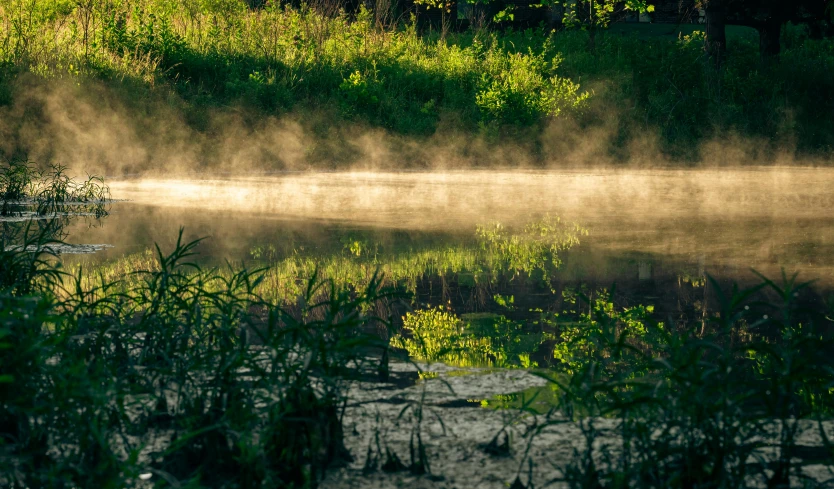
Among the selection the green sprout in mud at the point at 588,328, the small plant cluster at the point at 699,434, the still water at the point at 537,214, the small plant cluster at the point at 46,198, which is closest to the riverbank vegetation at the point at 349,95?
the still water at the point at 537,214

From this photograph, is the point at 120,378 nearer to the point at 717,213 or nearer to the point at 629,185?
the point at 717,213

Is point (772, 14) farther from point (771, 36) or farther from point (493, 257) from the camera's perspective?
point (493, 257)

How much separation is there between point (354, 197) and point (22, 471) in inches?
416

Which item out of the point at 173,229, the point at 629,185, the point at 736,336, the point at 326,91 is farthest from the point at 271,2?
the point at 736,336

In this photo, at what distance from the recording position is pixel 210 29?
21609 mm

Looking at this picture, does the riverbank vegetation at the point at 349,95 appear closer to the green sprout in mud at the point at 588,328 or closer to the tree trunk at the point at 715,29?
the tree trunk at the point at 715,29

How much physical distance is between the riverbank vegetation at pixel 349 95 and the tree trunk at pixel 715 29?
250mm

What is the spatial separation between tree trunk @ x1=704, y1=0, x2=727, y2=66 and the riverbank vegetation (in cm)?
25

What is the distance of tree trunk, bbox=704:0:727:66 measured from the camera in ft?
75.6

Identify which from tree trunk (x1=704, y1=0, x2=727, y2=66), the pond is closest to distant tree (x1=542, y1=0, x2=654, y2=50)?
tree trunk (x1=704, y1=0, x2=727, y2=66)

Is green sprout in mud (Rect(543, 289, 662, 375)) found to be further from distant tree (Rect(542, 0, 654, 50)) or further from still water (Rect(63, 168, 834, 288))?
distant tree (Rect(542, 0, 654, 50))

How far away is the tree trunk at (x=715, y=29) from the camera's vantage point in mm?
23031

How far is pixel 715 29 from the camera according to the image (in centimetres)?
2306

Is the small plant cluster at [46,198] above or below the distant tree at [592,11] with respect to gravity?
below
